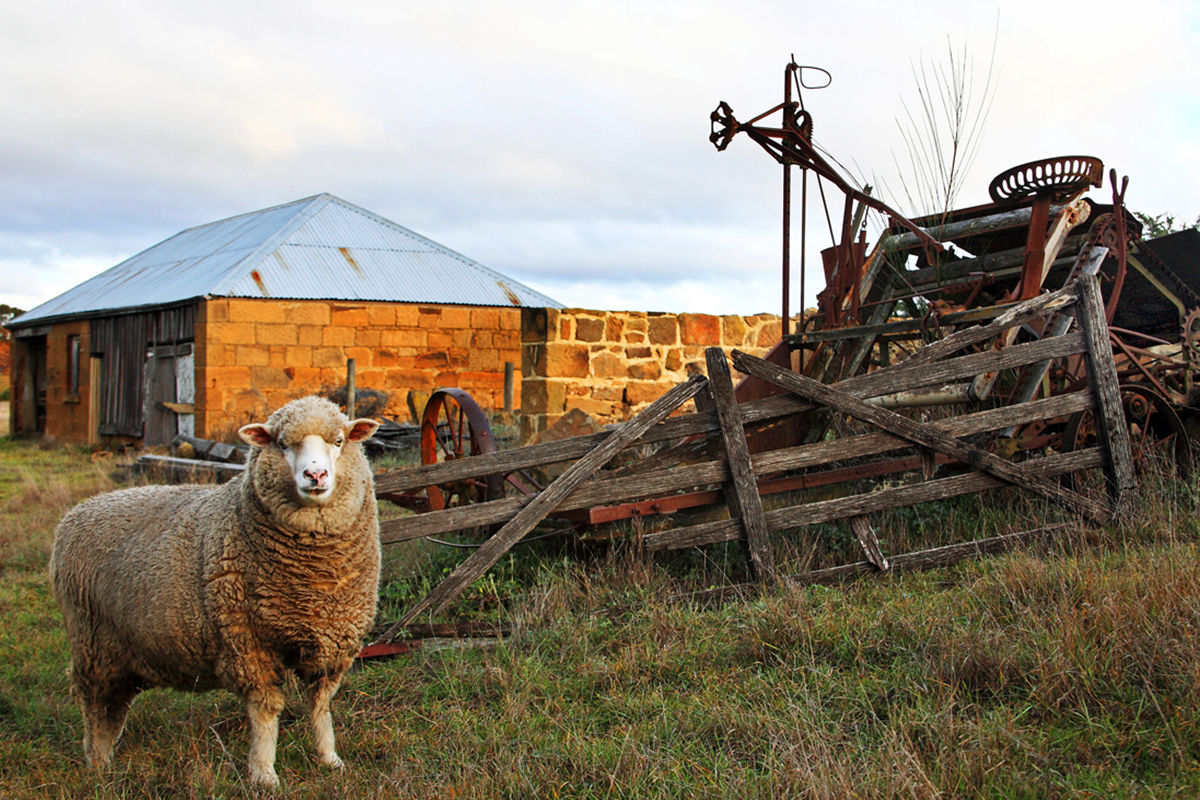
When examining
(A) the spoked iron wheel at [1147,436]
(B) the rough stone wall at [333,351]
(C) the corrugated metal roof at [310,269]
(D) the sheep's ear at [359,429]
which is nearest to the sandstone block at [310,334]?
(B) the rough stone wall at [333,351]

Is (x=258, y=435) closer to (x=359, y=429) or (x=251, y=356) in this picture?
(x=359, y=429)

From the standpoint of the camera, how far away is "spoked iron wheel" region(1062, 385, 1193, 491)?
5.77m

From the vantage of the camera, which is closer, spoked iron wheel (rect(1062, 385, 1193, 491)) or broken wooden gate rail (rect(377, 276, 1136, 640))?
broken wooden gate rail (rect(377, 276, 1136, 640))

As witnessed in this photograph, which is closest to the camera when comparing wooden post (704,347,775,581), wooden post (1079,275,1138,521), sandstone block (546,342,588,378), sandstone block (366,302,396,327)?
wooden post (704,347,775,581)

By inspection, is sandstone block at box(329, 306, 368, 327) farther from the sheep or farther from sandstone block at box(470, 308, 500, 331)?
the sheep

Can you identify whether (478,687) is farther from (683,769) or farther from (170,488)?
(170,488)

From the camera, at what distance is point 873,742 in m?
3.25

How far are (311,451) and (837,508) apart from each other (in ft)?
9.95

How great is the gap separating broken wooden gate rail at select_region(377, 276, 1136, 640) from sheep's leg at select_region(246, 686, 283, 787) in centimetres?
104

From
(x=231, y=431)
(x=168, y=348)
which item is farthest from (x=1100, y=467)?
(x=168, y=348)

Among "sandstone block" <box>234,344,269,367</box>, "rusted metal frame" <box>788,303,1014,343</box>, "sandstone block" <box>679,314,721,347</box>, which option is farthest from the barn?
"rusted metal frame" <box>788,303,1014,343</box>

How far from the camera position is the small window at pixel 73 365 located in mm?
19452

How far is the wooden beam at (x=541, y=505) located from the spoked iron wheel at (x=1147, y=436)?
2513 millimetres

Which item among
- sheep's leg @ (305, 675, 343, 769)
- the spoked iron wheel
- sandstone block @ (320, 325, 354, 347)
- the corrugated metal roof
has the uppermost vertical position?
the corrugated metal roof
